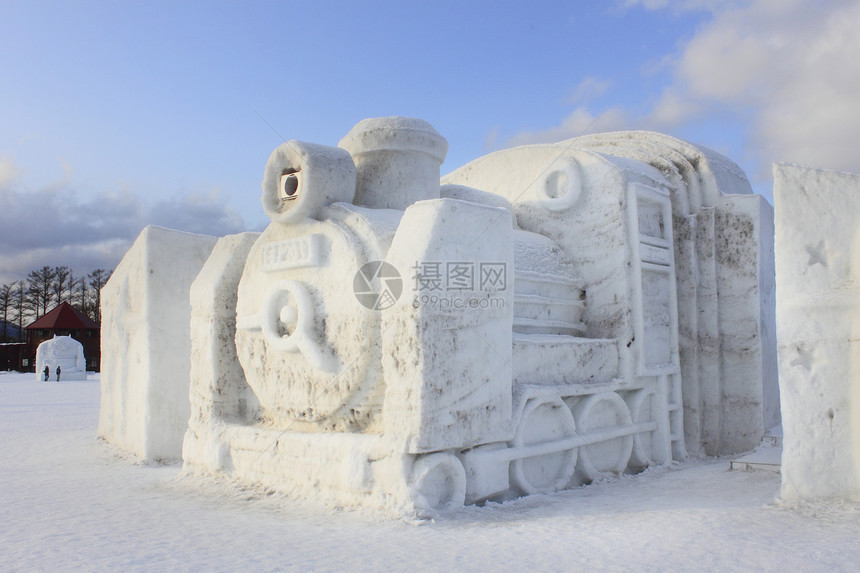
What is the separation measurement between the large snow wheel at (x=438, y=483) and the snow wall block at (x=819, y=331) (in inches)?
89.7

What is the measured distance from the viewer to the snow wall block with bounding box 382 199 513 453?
4684 millimetres

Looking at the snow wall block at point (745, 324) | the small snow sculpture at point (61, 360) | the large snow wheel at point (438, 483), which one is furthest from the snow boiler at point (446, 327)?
the small snow sculpture at point (61, 360)

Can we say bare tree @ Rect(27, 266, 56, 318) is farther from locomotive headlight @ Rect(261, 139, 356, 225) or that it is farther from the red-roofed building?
locomotive headlight @ Rect(261, 139, 356, 225)

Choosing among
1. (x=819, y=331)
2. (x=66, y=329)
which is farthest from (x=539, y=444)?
(x=66, y=329)

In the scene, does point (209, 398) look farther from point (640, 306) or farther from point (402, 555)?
point (640, 306)

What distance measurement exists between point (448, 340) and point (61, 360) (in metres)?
20.1

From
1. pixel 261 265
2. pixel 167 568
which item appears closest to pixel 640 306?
pixel 261 265

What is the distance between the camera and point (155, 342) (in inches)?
305

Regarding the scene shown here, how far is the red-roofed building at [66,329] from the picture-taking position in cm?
2753

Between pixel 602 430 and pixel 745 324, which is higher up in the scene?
pixel 745 324

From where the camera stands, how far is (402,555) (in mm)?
3781

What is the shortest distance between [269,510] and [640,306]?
4.03m

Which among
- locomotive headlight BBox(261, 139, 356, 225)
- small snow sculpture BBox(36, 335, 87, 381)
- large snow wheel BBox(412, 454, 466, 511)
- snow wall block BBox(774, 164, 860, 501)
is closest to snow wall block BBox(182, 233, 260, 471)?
locomotive headlight BBox(261, 139, 356, 225)

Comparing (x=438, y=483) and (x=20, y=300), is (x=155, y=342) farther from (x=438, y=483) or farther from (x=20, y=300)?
(x=20, y=300)
